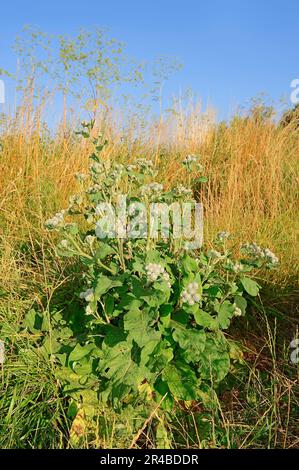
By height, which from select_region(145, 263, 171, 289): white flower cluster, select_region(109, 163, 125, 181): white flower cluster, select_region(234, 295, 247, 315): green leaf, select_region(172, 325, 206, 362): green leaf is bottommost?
select_region(172, 325, 206, 362): green leaf

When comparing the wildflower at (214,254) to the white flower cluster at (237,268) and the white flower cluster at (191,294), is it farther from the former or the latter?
the white flower cluster at (191,294)

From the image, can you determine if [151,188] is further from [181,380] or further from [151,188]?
[181,380]

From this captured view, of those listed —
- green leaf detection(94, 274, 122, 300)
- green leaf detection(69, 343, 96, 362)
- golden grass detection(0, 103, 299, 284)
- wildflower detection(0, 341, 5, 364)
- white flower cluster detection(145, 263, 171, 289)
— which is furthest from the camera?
golden grass detection(0, 103, 299, 284)

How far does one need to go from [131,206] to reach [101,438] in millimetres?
938

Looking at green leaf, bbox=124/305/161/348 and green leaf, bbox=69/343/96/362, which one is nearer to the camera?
green leaf, bbox=124/305/161/348

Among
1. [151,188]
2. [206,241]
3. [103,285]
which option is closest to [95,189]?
[151,188]

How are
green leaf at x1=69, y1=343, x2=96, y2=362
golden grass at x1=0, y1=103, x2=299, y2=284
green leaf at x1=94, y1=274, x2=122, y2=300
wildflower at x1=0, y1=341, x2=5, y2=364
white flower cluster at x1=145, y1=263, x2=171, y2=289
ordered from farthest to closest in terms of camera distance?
golden grass at x1=0, y1=103, x2=299, y2=284 → wildflower at x1=0, y1=341, x2=5, y2=364 → green leaf at x1=69, y1=343, x2=96, y2=362 → green leaf at x1=94, y1=274, x2=122, y2=300 → white flower cluster at x1=145, y1=263, x2=171, y2=289

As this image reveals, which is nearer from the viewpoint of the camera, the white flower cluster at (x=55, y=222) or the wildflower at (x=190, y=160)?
the white flower cluster at (x=55, y=222)

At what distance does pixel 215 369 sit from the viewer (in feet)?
5.44

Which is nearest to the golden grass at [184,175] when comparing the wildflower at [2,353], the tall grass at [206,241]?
the tall grass at [206,241]

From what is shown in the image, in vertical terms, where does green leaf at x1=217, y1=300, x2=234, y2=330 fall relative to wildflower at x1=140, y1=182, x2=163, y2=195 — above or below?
below

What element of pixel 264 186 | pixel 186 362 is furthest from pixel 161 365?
pixel 264 186

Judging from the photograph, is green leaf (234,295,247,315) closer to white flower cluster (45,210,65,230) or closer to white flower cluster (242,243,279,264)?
white flower cluster (242,243,279,264)

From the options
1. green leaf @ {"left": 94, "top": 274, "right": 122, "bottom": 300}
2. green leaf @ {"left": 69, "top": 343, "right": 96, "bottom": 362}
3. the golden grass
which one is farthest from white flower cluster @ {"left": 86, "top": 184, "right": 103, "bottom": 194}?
the golden grass
